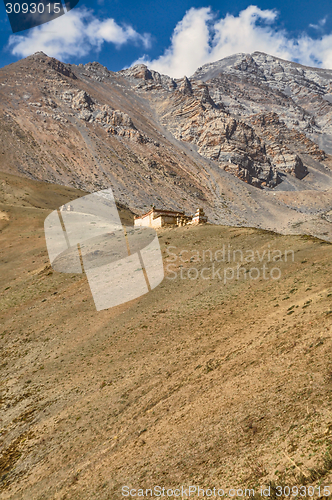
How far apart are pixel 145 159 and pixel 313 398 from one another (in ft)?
268

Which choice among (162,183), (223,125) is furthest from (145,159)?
(223,125)

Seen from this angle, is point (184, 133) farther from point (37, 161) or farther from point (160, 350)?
point (160, 350)

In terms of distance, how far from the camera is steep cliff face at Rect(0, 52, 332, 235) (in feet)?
230

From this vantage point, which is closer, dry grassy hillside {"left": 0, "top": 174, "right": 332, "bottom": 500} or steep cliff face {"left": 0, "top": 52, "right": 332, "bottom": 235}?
dry grassy hillside {"left": 0, "top": 174, "right": 332, "bottom": 500}

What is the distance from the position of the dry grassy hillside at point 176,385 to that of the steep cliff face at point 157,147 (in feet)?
152

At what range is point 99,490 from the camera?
739 centimetres

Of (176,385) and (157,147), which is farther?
(157,147)

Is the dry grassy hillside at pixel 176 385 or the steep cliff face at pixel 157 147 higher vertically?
the steep cliff face at pixel 157 147

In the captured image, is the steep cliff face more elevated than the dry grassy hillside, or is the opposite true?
the steep cliff face

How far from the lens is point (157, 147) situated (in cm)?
9150

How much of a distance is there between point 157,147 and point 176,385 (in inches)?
3446

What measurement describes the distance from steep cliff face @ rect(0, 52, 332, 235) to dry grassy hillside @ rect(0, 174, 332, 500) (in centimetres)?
4637

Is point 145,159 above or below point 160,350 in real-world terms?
above

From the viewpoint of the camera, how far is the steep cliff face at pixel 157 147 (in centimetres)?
7012
